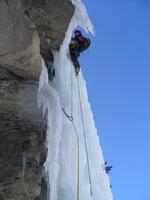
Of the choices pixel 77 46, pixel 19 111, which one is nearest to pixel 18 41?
pixel 19 111

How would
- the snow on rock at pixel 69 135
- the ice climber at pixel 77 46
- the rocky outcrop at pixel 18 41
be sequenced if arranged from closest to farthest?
the rocky outcrop at pixel 18 41 → the snow on rock at pixel 69 135 → the ice climber at pixel 77 46

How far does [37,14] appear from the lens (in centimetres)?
744

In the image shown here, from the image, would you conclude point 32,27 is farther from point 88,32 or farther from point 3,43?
point 88,32

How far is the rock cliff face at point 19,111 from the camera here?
5.62 meters

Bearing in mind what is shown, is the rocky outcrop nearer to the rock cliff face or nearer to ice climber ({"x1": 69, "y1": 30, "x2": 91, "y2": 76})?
the rock cliff face

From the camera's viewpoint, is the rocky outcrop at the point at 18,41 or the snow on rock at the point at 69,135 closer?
the rocky outcrop at the point at 18,41

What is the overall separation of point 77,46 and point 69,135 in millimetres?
2399

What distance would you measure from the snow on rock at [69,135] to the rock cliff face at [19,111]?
1.02 ft

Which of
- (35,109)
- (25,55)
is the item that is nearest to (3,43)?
(25,55)

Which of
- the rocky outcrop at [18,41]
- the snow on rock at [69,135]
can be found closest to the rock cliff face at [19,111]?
the rocky outcrop at [18,41]

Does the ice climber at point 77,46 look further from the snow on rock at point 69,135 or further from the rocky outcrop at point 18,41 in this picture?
the rocky outcrop at point 18,41

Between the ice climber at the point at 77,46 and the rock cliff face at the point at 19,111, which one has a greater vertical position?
the ice climber at the point at 77,46

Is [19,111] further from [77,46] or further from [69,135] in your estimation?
[77,46]

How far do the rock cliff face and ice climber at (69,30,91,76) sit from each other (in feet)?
7.40
